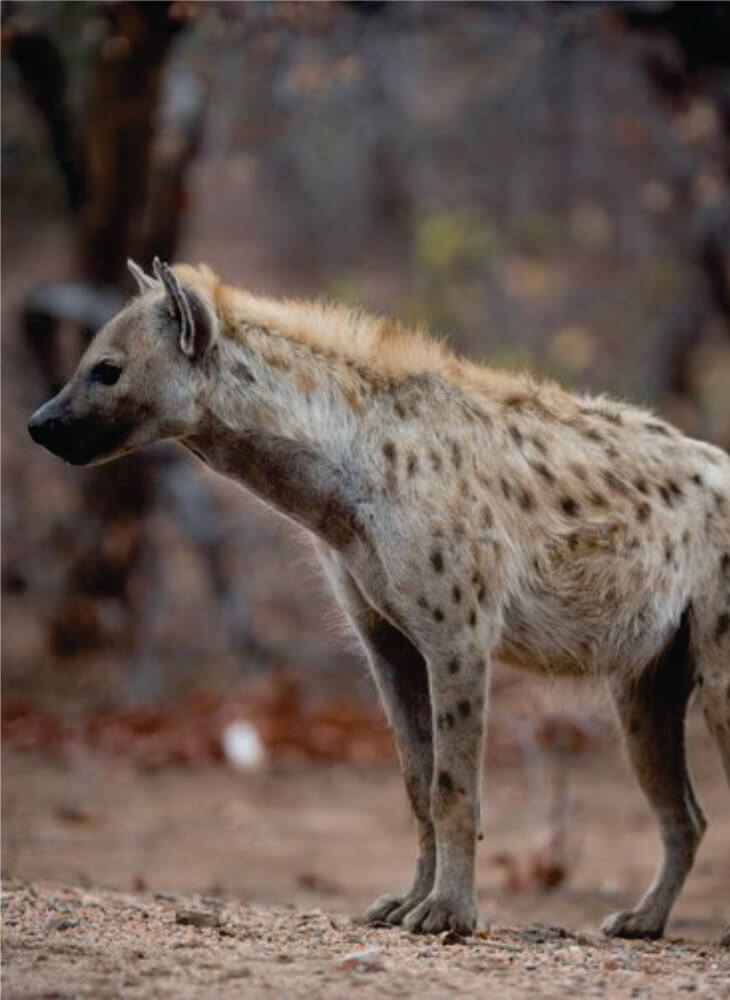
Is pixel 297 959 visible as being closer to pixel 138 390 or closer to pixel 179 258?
pixel 138 390

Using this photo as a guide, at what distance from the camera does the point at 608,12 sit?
9.51 meters

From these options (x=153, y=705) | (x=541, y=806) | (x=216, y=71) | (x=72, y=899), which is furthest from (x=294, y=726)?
(x=72, y=899)

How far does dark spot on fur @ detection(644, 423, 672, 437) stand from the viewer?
240 inches

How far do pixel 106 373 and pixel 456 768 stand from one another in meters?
1.48

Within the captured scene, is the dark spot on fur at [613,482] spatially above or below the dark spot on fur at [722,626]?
above

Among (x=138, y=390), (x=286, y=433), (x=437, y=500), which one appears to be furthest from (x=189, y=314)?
(x=437, y=500)

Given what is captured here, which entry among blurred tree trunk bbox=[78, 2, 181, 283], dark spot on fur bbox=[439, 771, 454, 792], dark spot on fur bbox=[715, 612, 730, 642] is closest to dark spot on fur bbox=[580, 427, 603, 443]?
dark spot on fur bbox=[715, 612, 730, 642]

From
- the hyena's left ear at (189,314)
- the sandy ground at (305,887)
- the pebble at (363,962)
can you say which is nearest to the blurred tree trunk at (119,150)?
the sandy ground at (305,887)

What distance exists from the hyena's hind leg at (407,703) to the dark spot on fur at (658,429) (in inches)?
40.4

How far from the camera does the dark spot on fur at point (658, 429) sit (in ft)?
20.0

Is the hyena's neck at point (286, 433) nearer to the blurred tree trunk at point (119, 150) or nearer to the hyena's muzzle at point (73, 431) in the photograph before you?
the hyena's muzzle at point (73, 431)

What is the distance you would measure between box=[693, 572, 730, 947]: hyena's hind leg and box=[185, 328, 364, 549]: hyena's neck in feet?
3.66

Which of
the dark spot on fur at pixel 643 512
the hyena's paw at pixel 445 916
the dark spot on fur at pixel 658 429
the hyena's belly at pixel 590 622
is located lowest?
the hyena's paw at pixel 445 916

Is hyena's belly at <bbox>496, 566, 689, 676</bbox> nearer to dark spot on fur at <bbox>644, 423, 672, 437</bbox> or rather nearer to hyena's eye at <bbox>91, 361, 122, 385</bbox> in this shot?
dark spot on fur at <bbox>644, 423, 672, 437</bbox>
